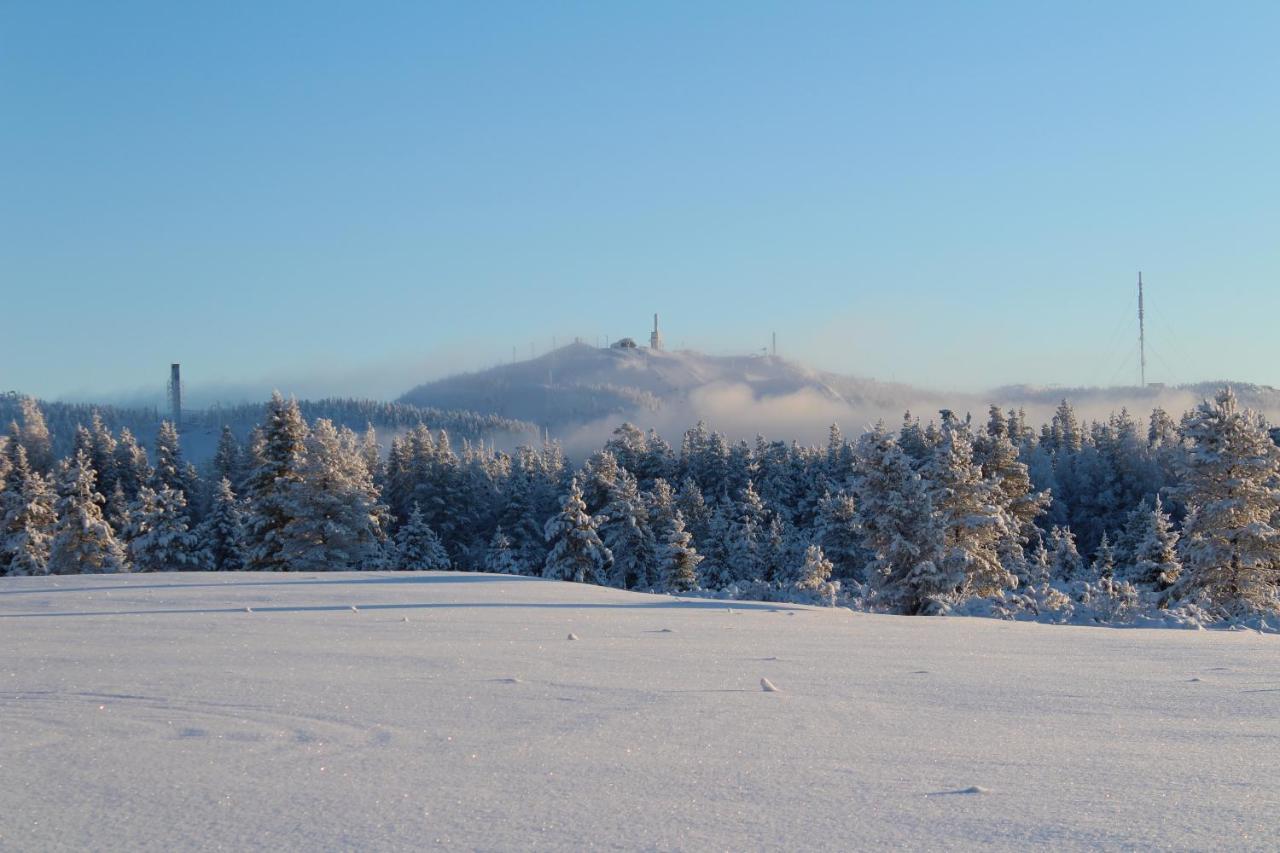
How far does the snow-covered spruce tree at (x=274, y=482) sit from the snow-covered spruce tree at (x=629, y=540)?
20262 millimetres

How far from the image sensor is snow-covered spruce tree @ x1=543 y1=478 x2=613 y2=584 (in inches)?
1897

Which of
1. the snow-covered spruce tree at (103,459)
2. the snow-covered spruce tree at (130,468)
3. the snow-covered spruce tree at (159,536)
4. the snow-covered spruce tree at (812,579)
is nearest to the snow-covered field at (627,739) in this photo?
the snow-covered spruce tree at (812,579)

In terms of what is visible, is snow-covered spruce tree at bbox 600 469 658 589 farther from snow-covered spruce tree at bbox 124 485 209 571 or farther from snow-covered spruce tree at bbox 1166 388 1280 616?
snow-covered spruce tree at bbox 1166 388 1280 616

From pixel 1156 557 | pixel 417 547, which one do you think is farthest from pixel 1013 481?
pixel 417 547

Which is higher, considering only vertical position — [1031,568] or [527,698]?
[527,698]

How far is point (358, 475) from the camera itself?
42.5 m

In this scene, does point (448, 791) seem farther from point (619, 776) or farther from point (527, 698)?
point (527, 698)

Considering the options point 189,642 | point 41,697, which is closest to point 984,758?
point 41,697

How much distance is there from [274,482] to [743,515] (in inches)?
1504

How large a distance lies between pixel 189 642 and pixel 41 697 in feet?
8.01

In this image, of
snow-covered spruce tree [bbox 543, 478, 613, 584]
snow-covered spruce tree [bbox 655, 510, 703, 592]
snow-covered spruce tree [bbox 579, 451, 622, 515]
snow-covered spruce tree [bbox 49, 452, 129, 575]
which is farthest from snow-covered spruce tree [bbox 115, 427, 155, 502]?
snow-covered spruce tree [bbox 655, 510, 703, 592]

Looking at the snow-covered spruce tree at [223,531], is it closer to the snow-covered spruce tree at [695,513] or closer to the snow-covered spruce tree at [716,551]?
the snow-covered spruce tree at [716,551]

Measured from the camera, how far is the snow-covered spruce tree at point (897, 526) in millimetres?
31969

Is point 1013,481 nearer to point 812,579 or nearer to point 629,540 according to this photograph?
point 812,579
